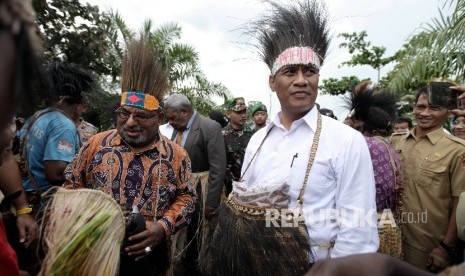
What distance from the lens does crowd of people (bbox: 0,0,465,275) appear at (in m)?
2.35

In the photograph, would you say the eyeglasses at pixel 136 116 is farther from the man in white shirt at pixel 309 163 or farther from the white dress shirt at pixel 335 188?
the white dress shirt at pixel 335 188

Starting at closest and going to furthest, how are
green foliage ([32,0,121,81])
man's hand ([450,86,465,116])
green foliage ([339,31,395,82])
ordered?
1. man's hand ([450,86,465,116])
2. green foliage ([32,0,121,81])
3. green foliage ([339,31,395,82])

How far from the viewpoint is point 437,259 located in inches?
148

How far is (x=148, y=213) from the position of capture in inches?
121

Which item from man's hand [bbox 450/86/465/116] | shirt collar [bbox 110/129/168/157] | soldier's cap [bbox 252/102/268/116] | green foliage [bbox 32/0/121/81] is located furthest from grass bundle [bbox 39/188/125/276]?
green foliage [bbox 32/0/121/81]

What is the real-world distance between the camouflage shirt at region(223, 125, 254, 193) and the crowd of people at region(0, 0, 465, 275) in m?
2.55

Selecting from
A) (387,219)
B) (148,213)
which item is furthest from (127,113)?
(387,219)

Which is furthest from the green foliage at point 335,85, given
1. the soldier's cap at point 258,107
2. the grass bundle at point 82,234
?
the grass bundle at point 82,234

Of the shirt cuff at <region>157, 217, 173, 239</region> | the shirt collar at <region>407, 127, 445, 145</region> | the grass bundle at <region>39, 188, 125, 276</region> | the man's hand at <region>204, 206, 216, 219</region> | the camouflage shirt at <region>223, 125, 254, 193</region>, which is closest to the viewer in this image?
the grass bundle at <region>39, 188, 125, 276</region>

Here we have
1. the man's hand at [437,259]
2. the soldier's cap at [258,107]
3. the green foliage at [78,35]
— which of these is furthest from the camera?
the green foliage at [78,35]

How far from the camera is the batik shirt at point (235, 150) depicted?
271 inches

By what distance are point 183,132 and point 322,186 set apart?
352cm

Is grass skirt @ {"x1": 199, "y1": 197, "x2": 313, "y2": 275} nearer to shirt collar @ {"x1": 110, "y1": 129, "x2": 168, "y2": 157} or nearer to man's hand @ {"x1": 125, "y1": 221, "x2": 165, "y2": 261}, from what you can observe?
man's hand @ {"x1": 125, "y1": 221, "x2": 165, "y2": 261}

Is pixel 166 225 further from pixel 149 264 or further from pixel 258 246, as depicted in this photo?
pixel 258 246
